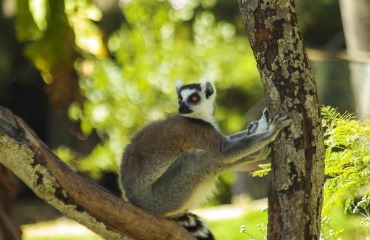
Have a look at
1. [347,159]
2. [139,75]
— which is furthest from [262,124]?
[139,75]

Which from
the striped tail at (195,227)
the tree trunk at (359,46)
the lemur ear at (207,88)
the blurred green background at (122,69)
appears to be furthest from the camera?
the blurred green background at (122,69)

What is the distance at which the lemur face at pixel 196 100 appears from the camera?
14.1ft

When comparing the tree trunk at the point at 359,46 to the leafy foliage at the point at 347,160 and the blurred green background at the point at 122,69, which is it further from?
the leafy foliage at the point at 347,160

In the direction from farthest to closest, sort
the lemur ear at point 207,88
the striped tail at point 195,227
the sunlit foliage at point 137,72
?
the sunlit foliage at point 137,72 < the lemur ear at point 207,88 < the striped tail at point 195,227

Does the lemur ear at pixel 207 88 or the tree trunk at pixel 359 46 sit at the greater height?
the tree trunk at pixel 359 46

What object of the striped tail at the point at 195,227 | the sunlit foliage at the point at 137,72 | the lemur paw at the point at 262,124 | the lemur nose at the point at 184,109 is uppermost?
the sunlit foliage at the point at 137,72

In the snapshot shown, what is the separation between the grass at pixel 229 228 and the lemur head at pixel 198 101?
966mm

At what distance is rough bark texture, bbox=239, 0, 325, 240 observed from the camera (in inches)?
123

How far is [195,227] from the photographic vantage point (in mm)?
3875

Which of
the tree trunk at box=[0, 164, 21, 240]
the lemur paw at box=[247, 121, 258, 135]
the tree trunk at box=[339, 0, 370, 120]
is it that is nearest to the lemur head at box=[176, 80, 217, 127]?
the lemur paw at box=[247, 121, 258, 135]

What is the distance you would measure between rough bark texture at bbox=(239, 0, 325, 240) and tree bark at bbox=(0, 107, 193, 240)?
0.65m

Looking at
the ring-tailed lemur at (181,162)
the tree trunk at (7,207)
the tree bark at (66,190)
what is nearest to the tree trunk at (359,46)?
the ring-tailed lemur at (181,162)

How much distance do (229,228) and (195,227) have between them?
3154mm

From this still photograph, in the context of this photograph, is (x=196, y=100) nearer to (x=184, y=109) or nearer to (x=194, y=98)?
(x=194, y=98)
